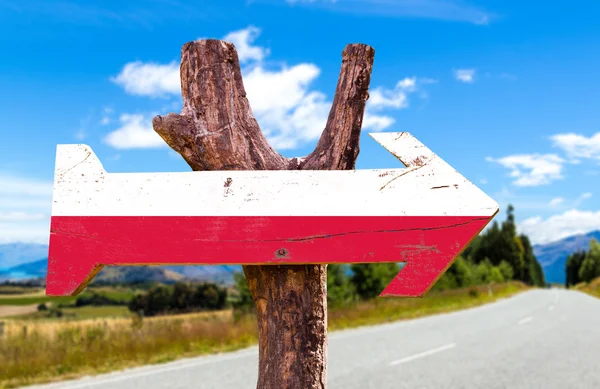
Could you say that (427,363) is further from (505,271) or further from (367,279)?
(505,271)

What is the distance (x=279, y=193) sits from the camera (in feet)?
9.01

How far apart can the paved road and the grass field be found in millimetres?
593

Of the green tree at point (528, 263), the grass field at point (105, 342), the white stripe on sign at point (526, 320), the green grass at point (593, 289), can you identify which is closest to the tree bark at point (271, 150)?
the grass field at point (105, 342)

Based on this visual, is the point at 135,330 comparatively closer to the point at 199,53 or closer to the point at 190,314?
the point at 190,314

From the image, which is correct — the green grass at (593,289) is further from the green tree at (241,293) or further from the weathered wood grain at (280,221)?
the weathered wood grain at (280,221)

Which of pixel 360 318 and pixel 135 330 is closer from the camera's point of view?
pixel 135 330

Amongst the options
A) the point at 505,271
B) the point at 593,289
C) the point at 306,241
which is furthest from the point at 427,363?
the point at 505,271

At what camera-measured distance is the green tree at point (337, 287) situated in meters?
22.7

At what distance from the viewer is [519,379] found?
30.8 ft

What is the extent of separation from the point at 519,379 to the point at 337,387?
287 cm

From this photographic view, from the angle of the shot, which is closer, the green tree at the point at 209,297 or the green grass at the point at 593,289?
the green tree at the point at 209,297

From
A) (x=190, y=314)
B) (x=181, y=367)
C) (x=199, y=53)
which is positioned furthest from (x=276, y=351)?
(x=190, y=314)

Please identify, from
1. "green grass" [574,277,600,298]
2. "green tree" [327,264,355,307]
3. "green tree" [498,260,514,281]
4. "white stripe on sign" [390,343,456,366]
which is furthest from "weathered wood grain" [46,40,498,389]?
"green tree" [498,260,514,281]

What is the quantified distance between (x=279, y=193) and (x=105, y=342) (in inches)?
341
